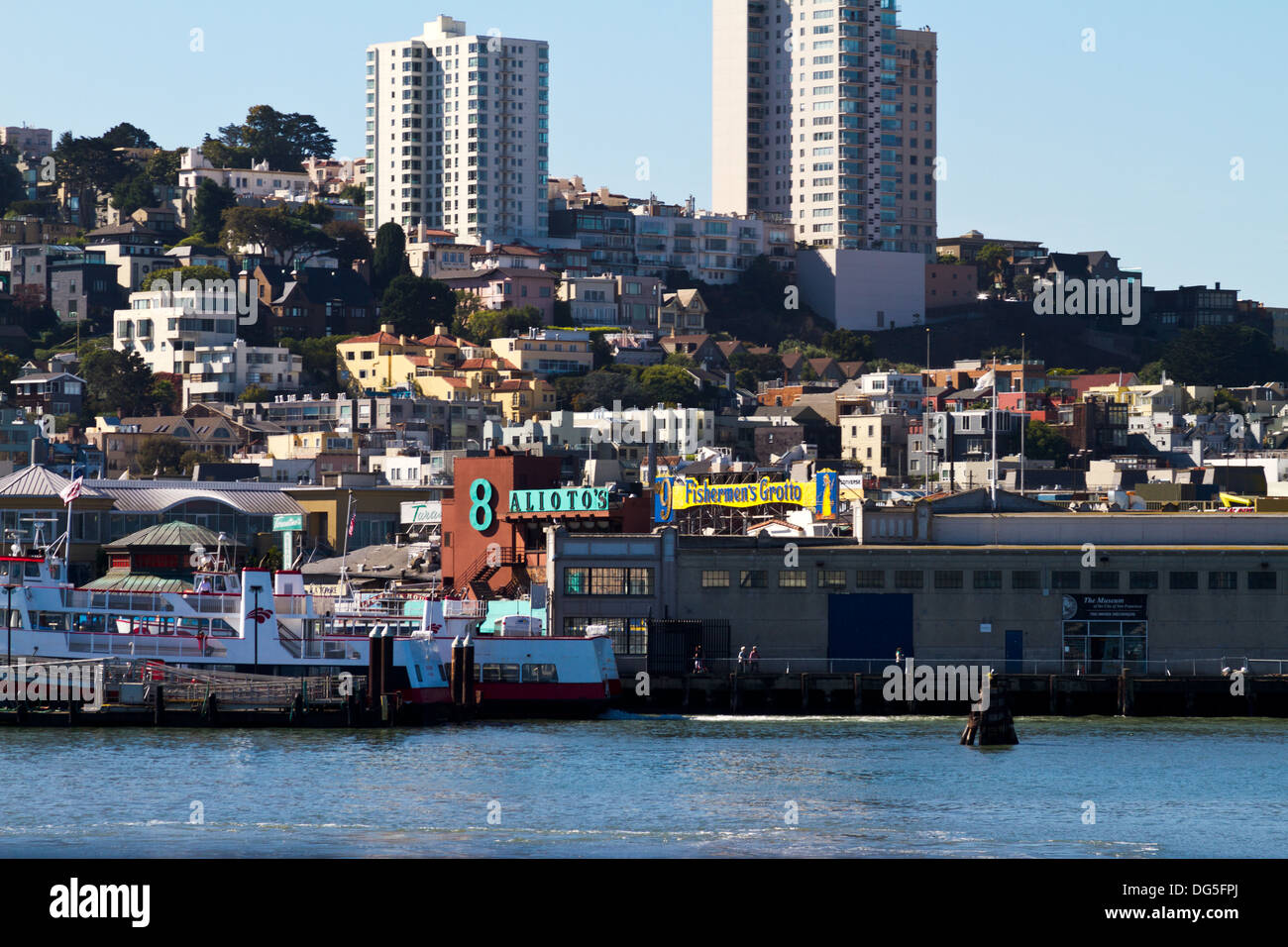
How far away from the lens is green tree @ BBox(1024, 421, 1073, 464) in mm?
172462

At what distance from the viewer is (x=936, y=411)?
609ft

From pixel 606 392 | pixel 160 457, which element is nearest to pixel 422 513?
pixel 160 457

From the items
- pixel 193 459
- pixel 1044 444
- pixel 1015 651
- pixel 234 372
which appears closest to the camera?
pixel 1015 651

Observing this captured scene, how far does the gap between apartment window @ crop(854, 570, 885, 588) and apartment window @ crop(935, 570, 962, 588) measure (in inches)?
80.3

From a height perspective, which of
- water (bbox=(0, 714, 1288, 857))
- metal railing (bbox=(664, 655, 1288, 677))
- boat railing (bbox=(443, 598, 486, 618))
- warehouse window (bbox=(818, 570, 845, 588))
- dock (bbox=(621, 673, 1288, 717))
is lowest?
water (bbox=(0, 714, 1288, 857))

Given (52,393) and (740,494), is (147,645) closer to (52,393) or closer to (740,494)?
(740,494)

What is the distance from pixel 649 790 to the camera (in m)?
50.7

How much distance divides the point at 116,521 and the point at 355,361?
8291 centimetres

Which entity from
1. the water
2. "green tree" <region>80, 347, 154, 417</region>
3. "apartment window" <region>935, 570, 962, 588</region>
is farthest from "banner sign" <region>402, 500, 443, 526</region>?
"green tree" <region>80, 347, 154, 417</region>

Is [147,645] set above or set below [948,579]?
below

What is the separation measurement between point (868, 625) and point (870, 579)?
5.66 feet

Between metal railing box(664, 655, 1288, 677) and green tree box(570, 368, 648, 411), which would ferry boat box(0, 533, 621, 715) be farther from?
green tree box(570, 368, 648, 411)

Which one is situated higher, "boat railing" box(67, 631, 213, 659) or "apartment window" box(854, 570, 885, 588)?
"apartment window" box(854, 570, 885, 588)
